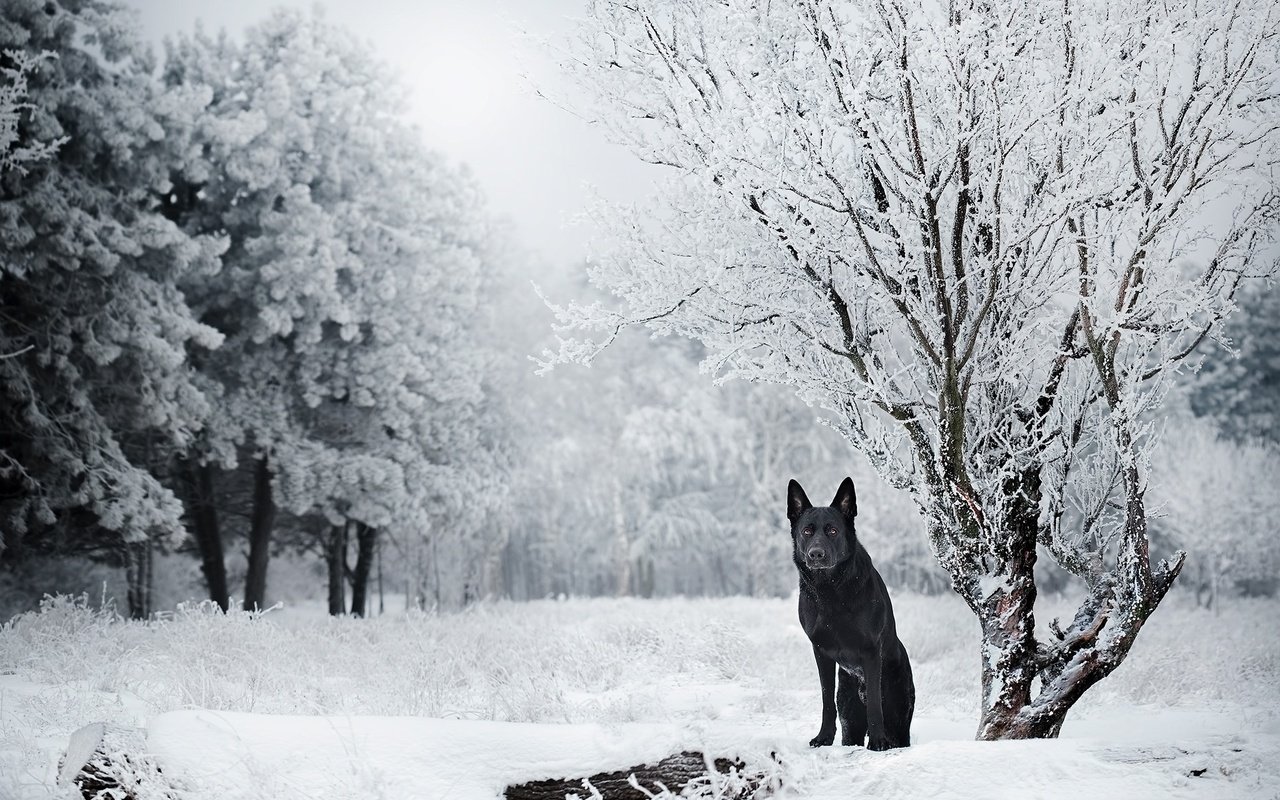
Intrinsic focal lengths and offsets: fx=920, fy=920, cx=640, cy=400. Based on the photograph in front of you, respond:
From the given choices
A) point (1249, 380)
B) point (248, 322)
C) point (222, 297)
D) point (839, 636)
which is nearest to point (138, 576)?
point (248, 322)

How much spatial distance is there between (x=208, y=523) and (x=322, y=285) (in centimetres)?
492

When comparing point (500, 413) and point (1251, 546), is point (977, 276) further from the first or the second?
point (1251, 546)

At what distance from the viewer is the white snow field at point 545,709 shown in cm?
405

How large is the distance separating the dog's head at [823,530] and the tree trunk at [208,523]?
13689 mm

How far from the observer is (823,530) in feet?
15.8

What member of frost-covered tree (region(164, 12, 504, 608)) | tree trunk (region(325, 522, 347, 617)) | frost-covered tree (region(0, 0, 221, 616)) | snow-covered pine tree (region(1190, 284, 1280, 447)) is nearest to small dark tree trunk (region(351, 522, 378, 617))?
tree trunk (region(325, 522, 347, 617))

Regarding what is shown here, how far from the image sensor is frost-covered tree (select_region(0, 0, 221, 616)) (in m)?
12.0

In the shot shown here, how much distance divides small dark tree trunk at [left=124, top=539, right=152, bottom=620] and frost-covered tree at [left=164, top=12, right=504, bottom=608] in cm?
132

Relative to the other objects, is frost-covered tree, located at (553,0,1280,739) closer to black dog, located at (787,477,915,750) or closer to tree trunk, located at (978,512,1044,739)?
tree trunk, located at (978,512,1044,739)


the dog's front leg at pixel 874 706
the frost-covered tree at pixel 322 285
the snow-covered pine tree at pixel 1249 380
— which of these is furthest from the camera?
the snow-covered pine tree at pixel 1249 380

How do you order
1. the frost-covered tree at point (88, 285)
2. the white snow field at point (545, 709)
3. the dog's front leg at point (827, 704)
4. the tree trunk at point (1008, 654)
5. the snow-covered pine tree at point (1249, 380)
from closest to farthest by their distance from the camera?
the white snow field at point (545, 709) → the dog's front leg at point (827, 704) → the tree trunk at point (1008, 654) → the frost-covered tree at point (88, 285) → the snow-covered pine tree at point (1249, 380)

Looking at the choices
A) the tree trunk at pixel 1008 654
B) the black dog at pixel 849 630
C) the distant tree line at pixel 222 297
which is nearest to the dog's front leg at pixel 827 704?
the black dog at pixel 849 630

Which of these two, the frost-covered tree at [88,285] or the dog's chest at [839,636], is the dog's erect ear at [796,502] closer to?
the dog's chest at [839,636]

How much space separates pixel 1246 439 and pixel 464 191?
2567 cm
